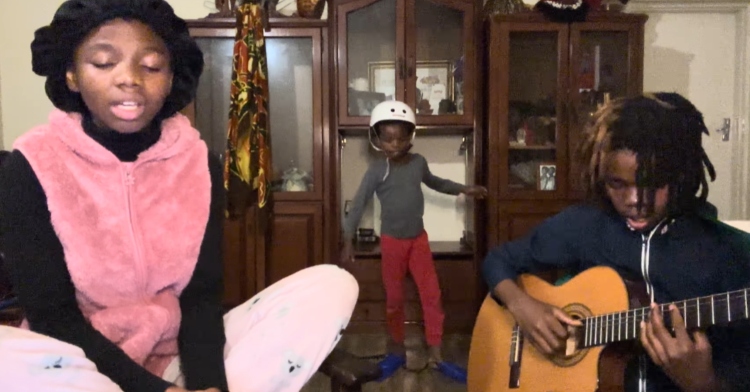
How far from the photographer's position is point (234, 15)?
2.54 metres

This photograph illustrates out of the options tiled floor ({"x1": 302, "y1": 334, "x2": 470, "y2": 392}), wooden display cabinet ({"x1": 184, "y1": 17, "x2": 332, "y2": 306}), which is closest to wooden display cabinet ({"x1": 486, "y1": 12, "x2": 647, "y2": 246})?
tiled floor ({"x1": 302, "y1": 334, "x2": 470, "y2": 392})

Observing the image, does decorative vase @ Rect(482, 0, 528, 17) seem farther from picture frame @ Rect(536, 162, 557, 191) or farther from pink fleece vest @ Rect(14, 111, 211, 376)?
pink fleece vest @ Rect(14, 111, 211, 376)

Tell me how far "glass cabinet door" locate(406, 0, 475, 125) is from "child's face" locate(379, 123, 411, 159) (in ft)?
0.69

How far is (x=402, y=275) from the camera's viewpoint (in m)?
2.37

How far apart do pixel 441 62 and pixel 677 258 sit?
5.71ft

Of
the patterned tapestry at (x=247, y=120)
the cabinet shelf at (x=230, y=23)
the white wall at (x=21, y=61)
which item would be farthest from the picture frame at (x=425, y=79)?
the white wall at (x=21, y=61)

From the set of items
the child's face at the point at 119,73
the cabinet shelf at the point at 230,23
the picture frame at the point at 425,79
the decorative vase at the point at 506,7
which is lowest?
the child's face at the point at 119,73

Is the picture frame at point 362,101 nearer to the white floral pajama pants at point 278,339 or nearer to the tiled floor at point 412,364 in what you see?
the tiled floor at point 412,364

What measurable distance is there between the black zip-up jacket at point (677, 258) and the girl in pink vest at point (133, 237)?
2.17ft

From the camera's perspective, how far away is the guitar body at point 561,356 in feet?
3.87

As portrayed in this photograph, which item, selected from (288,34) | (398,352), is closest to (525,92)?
(288,34)

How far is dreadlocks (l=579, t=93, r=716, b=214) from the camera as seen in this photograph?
1146 mm

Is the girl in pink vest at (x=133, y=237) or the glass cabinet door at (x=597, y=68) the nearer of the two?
the girl in pink vest at (x=133, y=237)

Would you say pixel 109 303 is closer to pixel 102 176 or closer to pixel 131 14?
pixel 102 176
